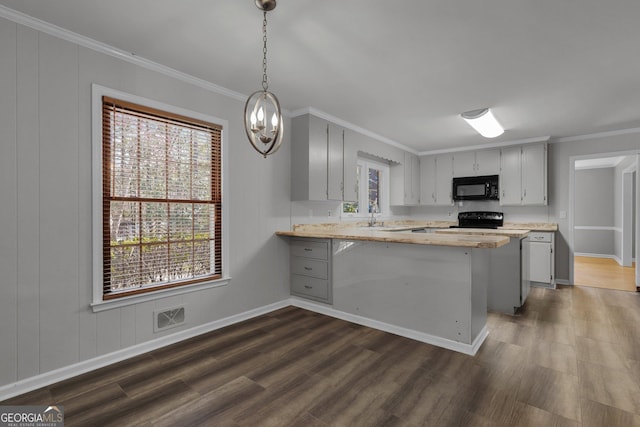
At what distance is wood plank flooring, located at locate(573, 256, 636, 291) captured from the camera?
4.89 meters

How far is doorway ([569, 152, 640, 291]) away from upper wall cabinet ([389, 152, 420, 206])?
3.08 metres

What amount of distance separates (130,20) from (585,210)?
31.3 feet

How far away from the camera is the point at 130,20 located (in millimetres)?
2053

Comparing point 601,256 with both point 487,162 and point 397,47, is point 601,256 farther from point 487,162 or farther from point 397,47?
point 397,47

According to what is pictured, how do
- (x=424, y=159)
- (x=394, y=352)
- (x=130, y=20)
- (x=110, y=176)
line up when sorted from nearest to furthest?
(x=130, y=20)
(x=110, y=176)
(x=394, y=352)
(x=424, y=159)

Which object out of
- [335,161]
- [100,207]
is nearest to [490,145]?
[335,161]

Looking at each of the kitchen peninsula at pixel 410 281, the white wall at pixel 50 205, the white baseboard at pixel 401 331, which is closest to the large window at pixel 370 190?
the kitchen peninsula at pixel 410 281

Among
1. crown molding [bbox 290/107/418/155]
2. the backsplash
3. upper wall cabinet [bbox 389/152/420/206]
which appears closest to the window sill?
the backsplash

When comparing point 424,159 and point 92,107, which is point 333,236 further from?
point 424,159

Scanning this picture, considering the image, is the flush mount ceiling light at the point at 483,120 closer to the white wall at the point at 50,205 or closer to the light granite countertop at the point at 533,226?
the light granite countertop at the point at 533,226

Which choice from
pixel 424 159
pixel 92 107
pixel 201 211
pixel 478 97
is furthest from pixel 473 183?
pixel 92 107

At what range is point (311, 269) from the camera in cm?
368

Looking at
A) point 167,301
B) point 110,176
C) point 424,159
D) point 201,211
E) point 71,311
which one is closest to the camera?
point 71,311

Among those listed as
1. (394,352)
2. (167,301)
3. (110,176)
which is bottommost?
(394,352)
